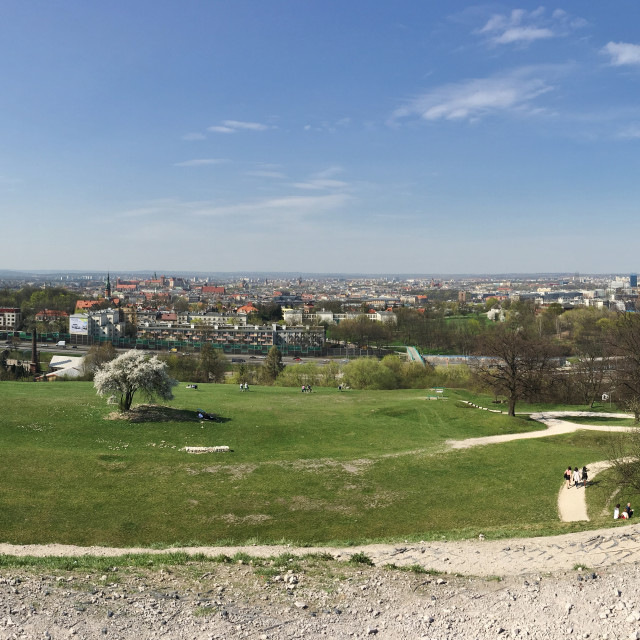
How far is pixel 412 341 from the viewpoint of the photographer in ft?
397

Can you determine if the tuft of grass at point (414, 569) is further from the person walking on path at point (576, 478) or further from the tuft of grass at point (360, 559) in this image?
the person walking on path at point (576, 478)

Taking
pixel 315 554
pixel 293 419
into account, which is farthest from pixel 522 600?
pixel 293 419

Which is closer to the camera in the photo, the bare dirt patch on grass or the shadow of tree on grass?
the bare dirt patch on grass

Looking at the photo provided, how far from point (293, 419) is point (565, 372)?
116 feet

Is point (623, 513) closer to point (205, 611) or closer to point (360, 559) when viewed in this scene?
point (360, 559)

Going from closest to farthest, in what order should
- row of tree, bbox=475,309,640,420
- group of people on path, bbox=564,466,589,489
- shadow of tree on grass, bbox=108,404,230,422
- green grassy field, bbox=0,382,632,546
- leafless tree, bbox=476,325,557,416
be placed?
green grassy field, bbox=0,382,632,546 → group of people on path, bbox=564,466,589,489 → shadow of tree on grass, bbox=108,404,230,422 → leafless tree, bbox=476,325,557,416 → row of tree, bbox=475,309,640,420

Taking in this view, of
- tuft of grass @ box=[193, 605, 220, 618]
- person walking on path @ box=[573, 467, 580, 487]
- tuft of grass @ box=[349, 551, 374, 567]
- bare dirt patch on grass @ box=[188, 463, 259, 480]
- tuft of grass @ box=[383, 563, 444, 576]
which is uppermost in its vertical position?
tuft of grass @ box=[193, 605, 220, 618]

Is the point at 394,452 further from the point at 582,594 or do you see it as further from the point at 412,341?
the point at 412,341

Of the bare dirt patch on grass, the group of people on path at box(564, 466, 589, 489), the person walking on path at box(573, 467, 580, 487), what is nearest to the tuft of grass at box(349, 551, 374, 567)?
the bare dirt patch on grass

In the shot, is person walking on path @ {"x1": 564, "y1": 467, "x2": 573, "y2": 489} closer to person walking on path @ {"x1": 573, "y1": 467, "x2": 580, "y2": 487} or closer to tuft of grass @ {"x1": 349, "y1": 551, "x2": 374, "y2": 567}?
person walking on path @ {"x1": 573, "y1": 467, "x2": 580, "y2": 487}

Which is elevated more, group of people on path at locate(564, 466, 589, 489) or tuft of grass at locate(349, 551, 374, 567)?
tuft of grass at locate(349, 551, 374, 567)

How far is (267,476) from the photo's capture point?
24.9 meters

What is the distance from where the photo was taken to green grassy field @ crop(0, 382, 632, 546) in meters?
19.7

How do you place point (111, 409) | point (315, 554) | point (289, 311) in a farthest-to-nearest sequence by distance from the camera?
point (289, 311)
point (111, 409)
point (315, 554)
